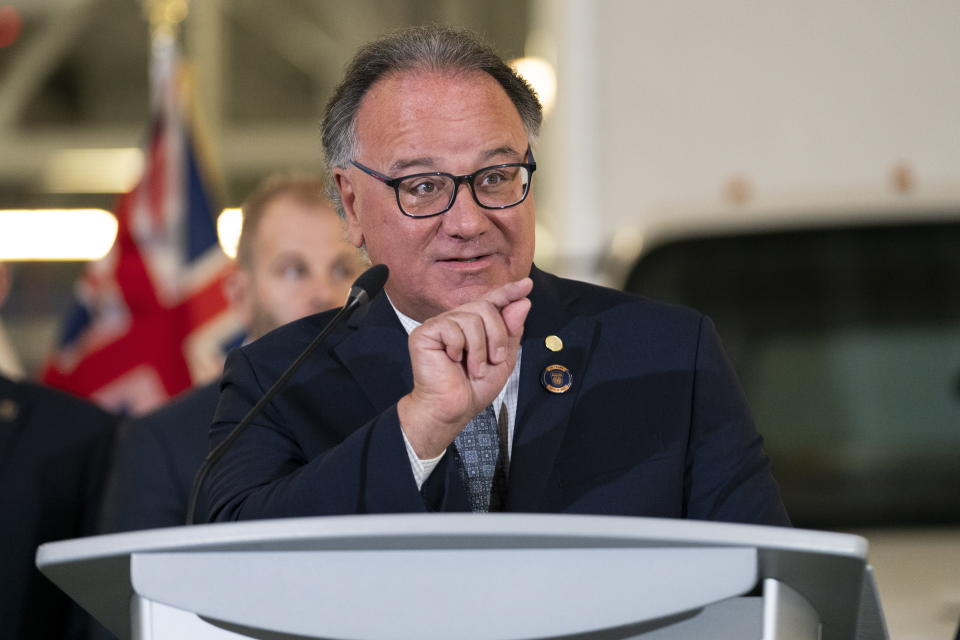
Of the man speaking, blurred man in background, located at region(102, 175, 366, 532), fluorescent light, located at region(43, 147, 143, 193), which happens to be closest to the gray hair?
the man speaking

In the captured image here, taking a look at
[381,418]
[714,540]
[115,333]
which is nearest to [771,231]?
[115,333]

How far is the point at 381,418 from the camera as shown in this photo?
1.78m

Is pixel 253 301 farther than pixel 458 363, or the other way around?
pixel 253 301

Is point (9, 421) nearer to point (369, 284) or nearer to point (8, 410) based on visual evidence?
point (8, 410)

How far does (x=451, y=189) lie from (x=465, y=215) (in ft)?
0.17

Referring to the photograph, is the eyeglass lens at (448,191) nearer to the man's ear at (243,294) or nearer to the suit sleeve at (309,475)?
the suit sleeve at (309,475)

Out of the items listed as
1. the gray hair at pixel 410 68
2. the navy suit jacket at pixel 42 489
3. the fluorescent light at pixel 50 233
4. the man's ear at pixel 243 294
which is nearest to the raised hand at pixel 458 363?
the gray hair at pixel 410 68

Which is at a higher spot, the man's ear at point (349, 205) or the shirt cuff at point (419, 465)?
the man's ear at point (349, 205)

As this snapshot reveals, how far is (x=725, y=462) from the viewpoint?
6.76 ft

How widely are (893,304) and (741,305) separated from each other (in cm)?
49

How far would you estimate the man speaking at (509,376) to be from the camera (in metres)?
2.03

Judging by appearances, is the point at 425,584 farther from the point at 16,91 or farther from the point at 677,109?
the point at 16,91

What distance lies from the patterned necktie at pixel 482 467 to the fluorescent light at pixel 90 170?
42.9 ft

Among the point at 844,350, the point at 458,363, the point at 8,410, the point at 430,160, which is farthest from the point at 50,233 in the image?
the point at 458,363
